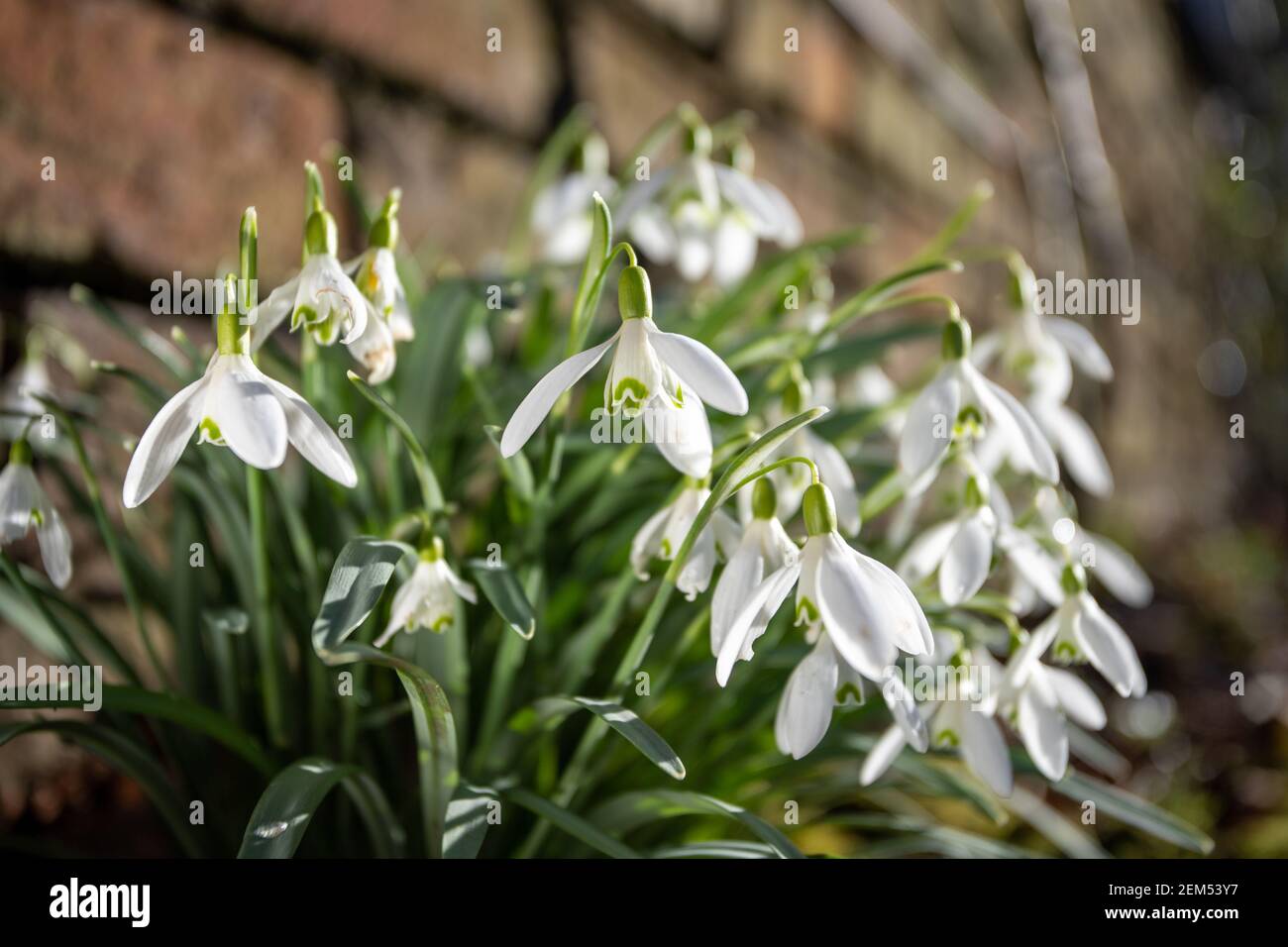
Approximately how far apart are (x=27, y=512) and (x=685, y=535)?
392 mm

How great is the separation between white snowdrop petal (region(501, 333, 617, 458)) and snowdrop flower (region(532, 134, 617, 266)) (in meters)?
0.50

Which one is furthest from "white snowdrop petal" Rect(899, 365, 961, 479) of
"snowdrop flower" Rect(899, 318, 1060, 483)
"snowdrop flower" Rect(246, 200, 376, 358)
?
"snowdrop flower" Rect(246, 200, 376, 358)

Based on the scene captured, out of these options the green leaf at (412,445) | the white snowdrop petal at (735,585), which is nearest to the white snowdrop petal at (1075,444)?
the white snowdrop petal at (735,585)

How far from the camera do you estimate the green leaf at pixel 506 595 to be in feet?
1.81

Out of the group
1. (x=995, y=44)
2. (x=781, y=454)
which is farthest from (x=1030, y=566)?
(x=995, y=44)

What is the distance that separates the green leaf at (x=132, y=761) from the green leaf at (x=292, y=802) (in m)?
0.13

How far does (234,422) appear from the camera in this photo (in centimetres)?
48

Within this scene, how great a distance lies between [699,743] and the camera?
804mm

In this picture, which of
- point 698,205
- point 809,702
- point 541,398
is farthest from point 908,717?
point 698,205

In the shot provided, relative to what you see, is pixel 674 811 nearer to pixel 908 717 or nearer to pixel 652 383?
pixel 908 717

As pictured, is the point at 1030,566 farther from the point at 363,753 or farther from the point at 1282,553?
the point at 1282,553

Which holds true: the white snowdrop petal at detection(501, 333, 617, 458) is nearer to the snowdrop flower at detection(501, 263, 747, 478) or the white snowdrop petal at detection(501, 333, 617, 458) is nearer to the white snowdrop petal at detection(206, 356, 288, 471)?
the snowdrop flower at detection(501, 263, 747, 478)

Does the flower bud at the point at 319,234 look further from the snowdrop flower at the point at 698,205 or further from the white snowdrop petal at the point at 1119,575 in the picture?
the white snowdrop petal at the point at 1119,575
